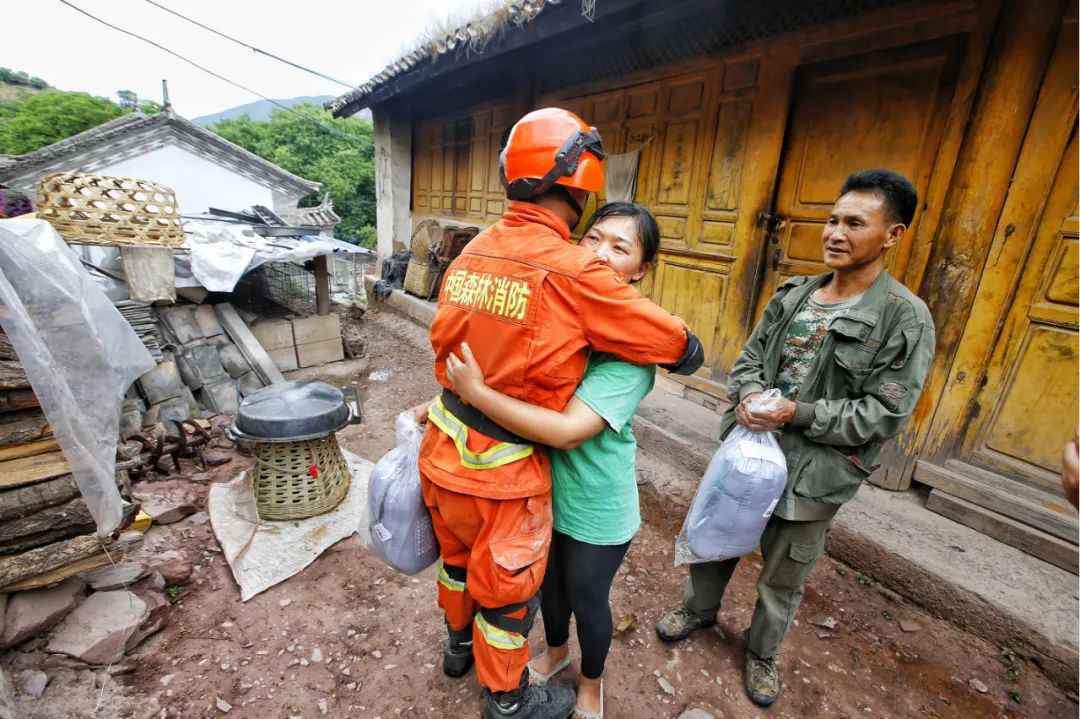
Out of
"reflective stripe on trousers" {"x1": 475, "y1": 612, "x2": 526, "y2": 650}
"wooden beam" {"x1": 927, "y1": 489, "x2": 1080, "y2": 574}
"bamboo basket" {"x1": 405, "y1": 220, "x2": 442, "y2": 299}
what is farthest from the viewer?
"bamboo basket" {"x1": 405, "y1": 220, "x2": 442, "y2": 299}

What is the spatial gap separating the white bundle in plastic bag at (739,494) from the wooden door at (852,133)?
7.38 ft

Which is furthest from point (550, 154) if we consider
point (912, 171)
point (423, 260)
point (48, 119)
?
point (48, 119)

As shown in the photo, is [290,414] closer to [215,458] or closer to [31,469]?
[31,469]

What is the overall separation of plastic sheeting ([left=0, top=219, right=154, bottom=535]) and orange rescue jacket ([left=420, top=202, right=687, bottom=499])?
179cm

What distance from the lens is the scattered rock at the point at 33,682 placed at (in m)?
1.88

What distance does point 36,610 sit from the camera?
205cm

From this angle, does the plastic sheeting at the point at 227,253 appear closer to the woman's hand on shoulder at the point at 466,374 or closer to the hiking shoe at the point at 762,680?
the woman's hand on shoulder at the point at 466,374

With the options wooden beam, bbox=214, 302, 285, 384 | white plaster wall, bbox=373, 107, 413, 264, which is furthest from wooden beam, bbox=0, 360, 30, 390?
white plaster wall, bbox=373, 107, 413, 264

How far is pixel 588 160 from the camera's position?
130cm

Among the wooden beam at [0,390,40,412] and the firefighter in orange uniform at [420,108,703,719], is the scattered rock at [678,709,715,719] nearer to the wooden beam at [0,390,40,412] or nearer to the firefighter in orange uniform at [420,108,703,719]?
the firefighter in orange uniform at [420,108,703,719]

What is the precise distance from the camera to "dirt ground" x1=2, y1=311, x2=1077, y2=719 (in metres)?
2.03

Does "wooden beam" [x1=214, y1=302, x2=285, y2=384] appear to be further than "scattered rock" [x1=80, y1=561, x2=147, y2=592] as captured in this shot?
Yes

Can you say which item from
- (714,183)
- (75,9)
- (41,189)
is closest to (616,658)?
(714,183)

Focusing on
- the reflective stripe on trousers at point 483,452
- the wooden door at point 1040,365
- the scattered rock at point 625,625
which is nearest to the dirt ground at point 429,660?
the scattered rock at point 625,625
